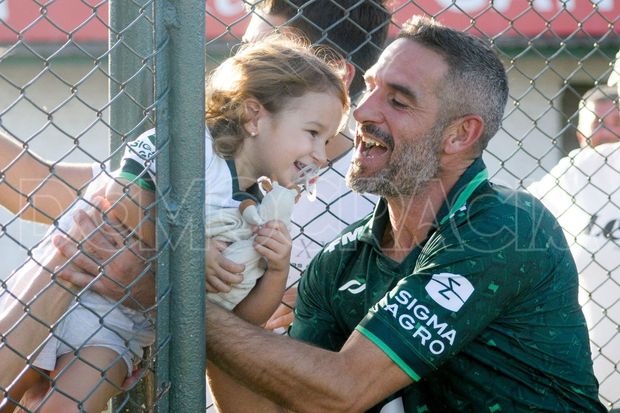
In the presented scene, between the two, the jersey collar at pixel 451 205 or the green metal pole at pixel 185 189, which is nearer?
the green metal pole at pixel 185 189

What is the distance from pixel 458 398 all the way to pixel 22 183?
61.5 inches

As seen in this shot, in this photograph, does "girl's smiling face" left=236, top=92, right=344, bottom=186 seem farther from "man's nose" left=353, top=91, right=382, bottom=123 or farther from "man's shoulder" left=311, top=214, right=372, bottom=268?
"man's shoulder" left=311, top=214, right=372, bottom=268

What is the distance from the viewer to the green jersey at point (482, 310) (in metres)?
2.32

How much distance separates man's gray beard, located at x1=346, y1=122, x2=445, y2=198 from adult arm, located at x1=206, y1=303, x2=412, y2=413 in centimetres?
54

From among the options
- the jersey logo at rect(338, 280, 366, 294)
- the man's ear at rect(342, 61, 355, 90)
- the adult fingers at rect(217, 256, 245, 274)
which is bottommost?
the adult fingers at rect(217, 256, 245, 274)

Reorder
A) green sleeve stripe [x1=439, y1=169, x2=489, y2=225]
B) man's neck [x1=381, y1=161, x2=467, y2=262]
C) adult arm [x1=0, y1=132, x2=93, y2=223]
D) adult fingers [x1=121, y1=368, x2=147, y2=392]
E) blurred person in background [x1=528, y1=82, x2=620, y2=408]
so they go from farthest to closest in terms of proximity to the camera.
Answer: blurred person in background [x1=528, y1=82, x2=620, y2=408] → adult arm [x1=0, y1=132, x2=93, y2=223] → man's neck [x1=381, y1=161, x2=467, y2=262] → green sleeve stripe [x1=439, y1=169, x2=489, y2=225] → adult fingers [x1=121, y1=368, x2=147, y2=392]

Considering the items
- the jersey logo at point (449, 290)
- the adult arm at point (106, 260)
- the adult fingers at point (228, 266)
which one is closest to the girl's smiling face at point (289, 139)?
the adult fingers at point (228, 266)

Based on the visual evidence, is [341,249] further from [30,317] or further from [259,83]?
[30,317]

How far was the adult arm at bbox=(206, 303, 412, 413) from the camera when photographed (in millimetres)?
2303

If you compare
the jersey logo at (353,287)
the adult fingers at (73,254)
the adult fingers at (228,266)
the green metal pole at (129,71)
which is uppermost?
the green metal pole at (129,71)

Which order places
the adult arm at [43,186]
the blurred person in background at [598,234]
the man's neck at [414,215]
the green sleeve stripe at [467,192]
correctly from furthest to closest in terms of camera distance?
1. the blurred person in background at [598,234]
2. the adult arm at [43,186]
3. the man's neck at [414,215]
4. the green sleeve stripe at [467,192]

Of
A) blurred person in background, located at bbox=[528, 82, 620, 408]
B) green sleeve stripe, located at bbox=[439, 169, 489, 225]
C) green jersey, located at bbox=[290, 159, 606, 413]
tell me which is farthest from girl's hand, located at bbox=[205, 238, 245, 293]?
blurred person in background, located at bbox=[528, 82, 620, 408]

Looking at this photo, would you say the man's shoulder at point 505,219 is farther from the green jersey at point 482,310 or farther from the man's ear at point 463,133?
the man's ear at point 463,133

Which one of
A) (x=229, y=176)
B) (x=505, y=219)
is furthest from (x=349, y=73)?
(x=505, y=219)
